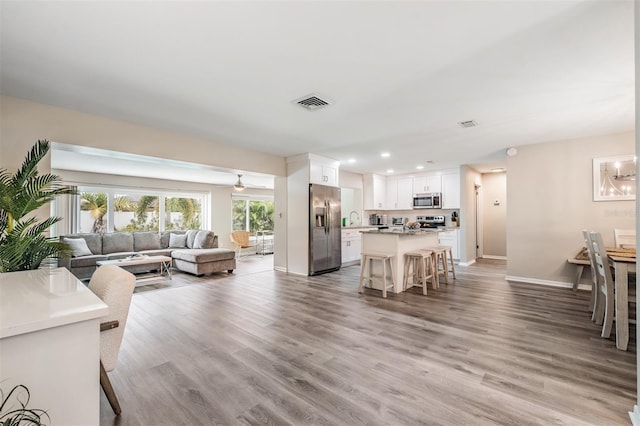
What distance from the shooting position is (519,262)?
5219mm

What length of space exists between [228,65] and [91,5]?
941 millimetres

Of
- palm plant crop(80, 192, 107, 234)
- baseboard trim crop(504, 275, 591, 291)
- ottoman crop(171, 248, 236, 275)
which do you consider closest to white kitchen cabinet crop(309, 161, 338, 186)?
ottoman crop(171, 248, 236, 275)

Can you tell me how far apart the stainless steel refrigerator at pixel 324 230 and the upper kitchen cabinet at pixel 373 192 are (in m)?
2.17

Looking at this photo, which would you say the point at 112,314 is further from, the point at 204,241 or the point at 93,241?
the point at 93,241

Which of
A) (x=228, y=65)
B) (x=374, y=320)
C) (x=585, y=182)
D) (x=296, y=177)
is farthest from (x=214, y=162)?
(x=585, y=182)

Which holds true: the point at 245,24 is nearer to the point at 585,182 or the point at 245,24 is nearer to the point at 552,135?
the point at 552,135

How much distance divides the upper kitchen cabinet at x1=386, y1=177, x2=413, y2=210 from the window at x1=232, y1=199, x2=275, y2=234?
411cm

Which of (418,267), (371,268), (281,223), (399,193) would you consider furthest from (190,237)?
(399,193)

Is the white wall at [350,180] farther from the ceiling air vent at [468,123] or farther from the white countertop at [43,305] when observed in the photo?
the white countertop at [43,305]

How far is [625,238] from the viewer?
159 inches

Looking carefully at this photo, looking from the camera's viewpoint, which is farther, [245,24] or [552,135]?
[552,135]

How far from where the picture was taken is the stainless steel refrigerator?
5910mm

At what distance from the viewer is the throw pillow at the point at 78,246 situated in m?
5.76

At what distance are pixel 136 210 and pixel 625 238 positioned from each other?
10.3 meters
